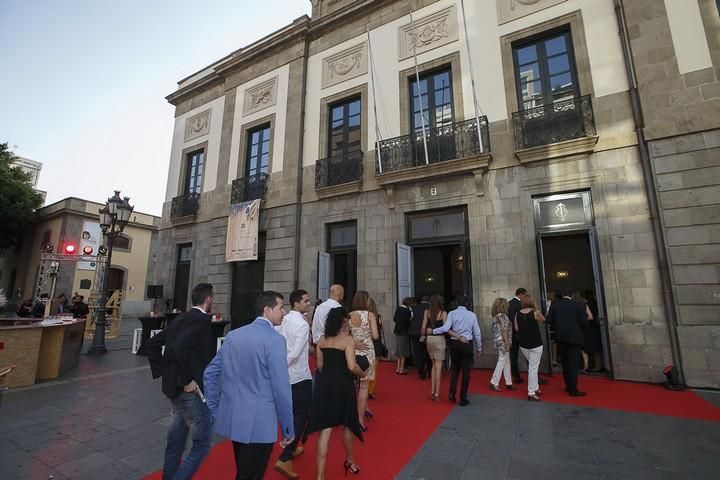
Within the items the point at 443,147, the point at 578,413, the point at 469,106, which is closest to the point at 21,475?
the point at 578,413

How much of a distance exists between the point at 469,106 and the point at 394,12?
15.5 ft

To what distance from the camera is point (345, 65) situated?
12.4 meters

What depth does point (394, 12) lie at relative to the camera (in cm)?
1153

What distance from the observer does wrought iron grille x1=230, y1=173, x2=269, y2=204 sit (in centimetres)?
1321

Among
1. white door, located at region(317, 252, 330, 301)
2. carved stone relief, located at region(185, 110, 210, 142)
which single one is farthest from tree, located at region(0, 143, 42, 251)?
white door, located at region(317, 252, 330, 301)

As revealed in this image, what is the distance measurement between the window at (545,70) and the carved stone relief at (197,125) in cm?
1333

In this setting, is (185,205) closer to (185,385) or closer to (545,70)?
(185,385)

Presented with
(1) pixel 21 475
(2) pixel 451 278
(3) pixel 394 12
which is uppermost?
(3) pixel 394 12

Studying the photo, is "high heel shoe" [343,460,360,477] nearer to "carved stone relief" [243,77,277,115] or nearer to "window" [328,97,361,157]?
"window" [328,97,361,157]

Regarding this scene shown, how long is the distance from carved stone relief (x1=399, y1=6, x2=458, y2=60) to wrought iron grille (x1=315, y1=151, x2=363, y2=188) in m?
3.63

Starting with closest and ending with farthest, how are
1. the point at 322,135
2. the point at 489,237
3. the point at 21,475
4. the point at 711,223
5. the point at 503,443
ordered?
the point at 21,475 → the point at 503,443 → the point at 711,223 → the point at 489,237 → the point at 322,135

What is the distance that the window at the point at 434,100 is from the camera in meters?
10.3

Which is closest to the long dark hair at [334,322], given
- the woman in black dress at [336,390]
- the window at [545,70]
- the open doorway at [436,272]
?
the woman in black dress at [336,390]

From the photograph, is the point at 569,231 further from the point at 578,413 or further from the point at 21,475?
the point at 21,475
